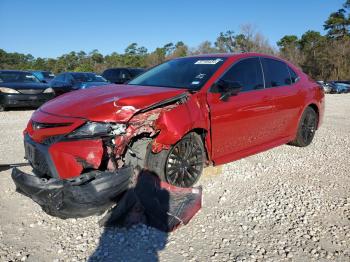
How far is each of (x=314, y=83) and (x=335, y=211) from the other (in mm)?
3385

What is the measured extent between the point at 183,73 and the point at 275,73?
1618 mm

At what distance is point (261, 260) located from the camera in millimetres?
2863

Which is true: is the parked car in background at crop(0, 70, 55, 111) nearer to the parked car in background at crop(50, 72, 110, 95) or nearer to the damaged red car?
the parked car in background at crop(50, 72, 110, 95)

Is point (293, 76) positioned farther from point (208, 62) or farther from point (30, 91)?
point (30, 91)

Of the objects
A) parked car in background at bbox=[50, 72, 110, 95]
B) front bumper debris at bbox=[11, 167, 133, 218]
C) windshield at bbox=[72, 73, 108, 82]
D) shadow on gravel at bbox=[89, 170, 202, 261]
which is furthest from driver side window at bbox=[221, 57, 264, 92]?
windshield at bbox=[72, 73, 108, 82]

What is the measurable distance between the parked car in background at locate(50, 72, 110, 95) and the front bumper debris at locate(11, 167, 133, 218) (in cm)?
1042

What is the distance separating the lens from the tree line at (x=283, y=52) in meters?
51.0

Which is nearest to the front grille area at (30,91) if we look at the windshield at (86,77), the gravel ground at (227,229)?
the windshield at (86,77)

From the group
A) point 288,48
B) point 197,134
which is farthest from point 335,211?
point 288,48

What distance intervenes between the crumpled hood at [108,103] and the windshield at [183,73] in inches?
17.2

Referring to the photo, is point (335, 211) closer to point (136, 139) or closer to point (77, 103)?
point (136, 139)

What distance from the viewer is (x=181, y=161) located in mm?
4035

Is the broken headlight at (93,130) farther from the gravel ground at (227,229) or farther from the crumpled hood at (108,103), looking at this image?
the gravel ground at (227,229)

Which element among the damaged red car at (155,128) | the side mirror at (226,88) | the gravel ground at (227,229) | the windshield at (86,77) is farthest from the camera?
the windshield at (86,77)
